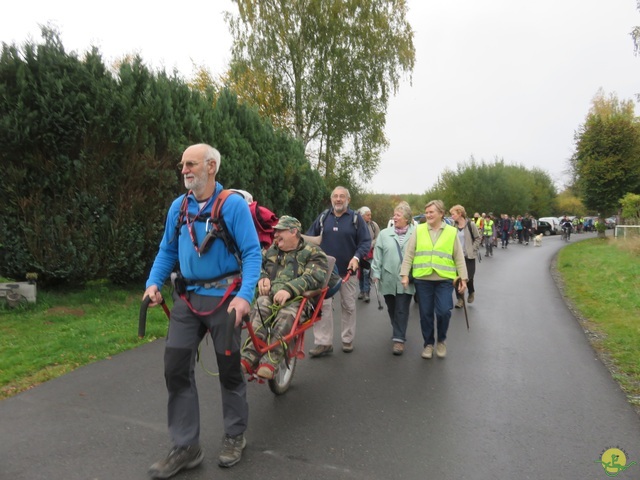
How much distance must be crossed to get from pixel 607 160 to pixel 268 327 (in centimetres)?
3279

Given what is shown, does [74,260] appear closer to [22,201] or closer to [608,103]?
[22,201]

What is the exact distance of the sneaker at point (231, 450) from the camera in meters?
3.36

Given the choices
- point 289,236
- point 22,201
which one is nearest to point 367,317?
point 289,236

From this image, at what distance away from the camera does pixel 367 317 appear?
8.68 m

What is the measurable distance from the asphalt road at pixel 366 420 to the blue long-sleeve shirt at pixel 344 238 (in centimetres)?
126

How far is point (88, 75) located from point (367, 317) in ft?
21.0

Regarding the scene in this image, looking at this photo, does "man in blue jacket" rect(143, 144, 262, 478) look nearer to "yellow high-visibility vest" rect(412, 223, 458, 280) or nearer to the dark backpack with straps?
the dark backpack with straps

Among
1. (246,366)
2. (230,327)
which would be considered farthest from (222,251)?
(246,366)

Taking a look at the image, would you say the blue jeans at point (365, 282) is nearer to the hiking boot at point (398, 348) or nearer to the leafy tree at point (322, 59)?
the hiking boot at point (398, 348)

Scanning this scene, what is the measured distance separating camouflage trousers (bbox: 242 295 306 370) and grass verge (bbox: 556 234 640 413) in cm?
332

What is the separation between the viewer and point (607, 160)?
30812mm

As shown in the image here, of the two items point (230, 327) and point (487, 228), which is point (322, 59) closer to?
point (487, 228)

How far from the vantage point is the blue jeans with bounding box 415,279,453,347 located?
6086mm

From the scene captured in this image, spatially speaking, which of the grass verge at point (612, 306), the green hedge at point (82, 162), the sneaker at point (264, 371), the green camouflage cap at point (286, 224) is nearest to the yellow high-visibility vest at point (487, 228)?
the grass verge at point (612, 306)
